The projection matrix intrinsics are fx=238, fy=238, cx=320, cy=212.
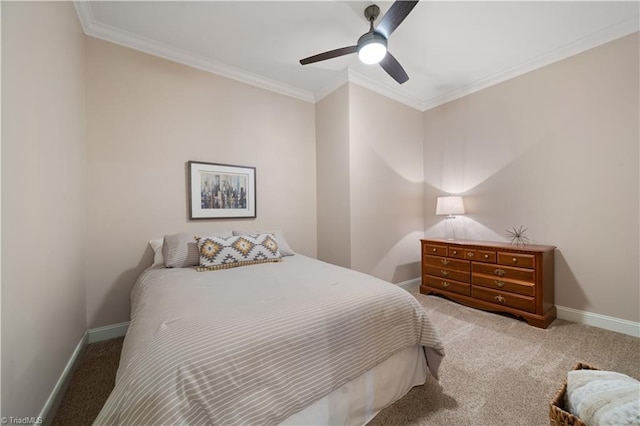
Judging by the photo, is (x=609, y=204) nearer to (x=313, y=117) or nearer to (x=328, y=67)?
(x=328, y=67)

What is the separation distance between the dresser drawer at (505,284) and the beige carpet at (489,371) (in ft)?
1.01

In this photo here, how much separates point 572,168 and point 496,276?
4.41ft

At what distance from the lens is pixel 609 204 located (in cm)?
226

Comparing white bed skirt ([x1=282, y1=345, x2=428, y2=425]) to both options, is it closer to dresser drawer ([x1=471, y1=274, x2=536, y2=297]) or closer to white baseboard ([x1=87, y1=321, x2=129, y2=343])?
dresser drawer ([x1=471, y1=274, x2=536, y2=297])

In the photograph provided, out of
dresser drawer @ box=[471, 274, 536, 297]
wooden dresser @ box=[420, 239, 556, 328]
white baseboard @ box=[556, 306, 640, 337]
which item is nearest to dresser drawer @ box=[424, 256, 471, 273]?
wooden dresser @ box=[420, 239, 556, 328]

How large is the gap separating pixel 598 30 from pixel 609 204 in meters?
1.65

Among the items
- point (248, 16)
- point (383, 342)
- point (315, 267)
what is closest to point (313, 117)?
point (248, 16)

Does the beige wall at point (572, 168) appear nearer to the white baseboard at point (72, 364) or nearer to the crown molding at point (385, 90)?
the crown molding at point (385, 90)

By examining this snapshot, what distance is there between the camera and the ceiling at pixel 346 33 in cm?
202

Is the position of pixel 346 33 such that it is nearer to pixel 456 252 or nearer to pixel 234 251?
pixel 234 251

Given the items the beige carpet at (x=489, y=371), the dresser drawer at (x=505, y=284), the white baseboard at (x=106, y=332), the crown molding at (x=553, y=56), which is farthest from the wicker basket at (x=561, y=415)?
the crown molding at (x=553, y=56)

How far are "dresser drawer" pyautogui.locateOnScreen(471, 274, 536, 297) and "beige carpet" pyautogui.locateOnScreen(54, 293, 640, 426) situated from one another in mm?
307

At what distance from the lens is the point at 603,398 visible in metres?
0.80

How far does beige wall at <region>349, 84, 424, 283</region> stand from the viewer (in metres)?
3.08
